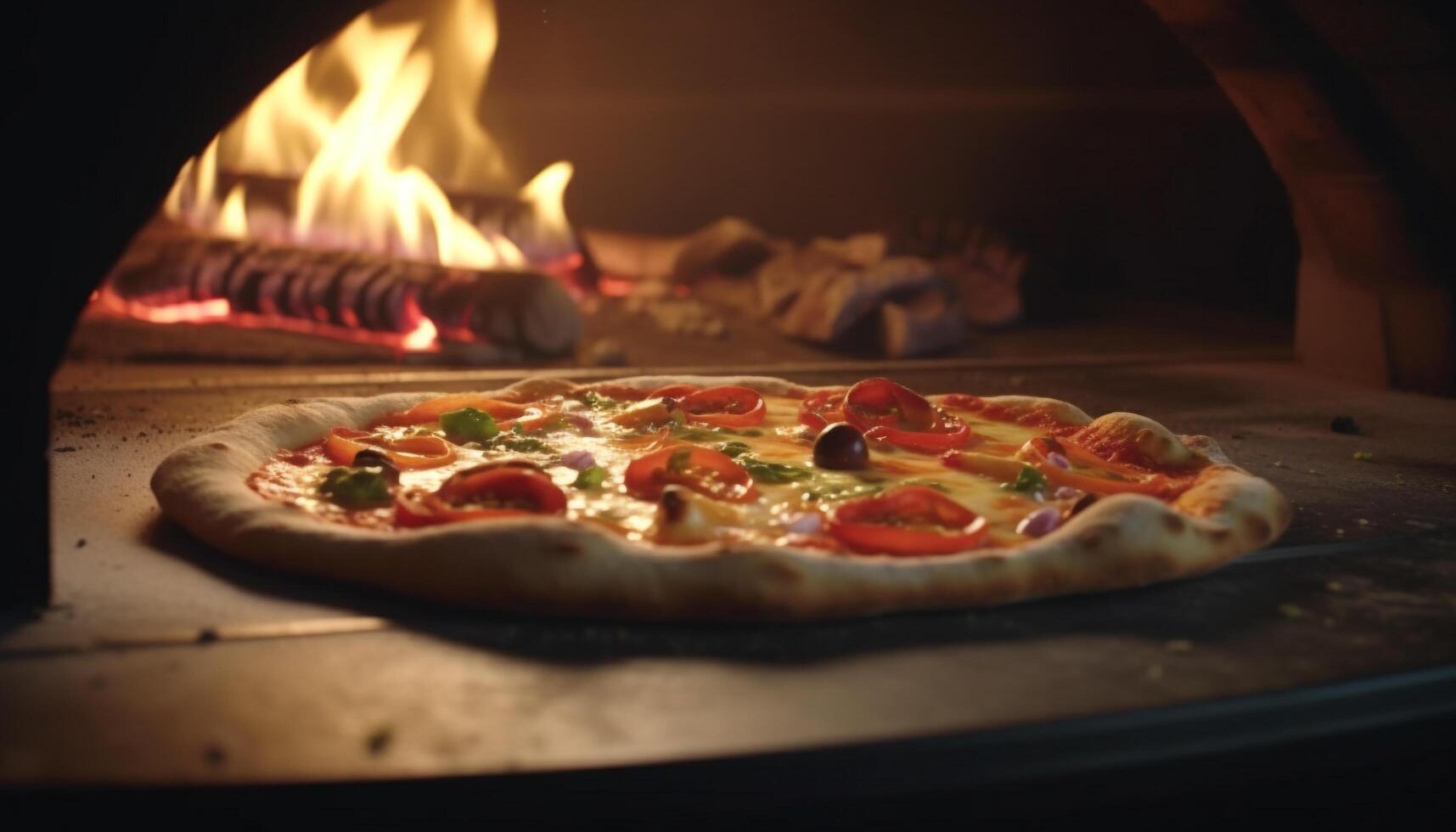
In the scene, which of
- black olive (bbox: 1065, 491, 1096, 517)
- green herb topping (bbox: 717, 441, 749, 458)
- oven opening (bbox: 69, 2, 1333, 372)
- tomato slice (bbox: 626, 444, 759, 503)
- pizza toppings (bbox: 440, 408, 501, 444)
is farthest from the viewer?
oven opening (bbox: 69, 2, 1333, 372)

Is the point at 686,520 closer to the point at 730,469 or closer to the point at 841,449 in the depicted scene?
the point at 730,469

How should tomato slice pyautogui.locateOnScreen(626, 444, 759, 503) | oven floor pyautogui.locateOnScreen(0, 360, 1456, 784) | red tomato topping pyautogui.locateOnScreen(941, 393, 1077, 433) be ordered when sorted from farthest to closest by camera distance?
red tomato topping pyautogui.locateOnScreen(941, 393, 1077, 433) → tomato slice pyautogui.locateOnScreen(626, 444, 759, 503) → oven floor pyautogui.locateOnScreen(0, 360, 1456, 784)

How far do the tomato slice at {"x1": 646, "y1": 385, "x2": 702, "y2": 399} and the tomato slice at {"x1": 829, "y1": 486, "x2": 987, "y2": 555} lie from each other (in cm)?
115

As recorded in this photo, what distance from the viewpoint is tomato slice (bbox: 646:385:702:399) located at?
3834 mm

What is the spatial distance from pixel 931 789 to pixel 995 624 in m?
0.56

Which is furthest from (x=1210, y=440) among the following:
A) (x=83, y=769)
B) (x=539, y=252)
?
(x=539, y=252)

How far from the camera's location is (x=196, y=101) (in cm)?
233

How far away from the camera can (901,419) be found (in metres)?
3.54

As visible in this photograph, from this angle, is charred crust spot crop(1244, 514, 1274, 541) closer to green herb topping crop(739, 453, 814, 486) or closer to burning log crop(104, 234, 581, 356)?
green herb topping crop(739, 453, 814, 486)

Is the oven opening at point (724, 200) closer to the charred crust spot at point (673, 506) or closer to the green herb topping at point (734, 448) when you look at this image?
the green herb topping at point (734, 448)

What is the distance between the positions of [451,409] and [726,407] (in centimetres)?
70

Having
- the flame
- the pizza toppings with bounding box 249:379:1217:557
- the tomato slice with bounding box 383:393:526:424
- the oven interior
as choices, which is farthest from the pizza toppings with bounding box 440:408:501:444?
the flame

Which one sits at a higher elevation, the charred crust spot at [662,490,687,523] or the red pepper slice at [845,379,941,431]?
the red pepper slice at [845,379,941,431]

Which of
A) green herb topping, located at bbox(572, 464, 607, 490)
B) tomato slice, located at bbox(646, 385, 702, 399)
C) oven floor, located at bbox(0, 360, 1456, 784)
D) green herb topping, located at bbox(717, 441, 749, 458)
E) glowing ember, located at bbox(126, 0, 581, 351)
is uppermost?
glowing ember, located at bbox(126, 0, 581, 351)
